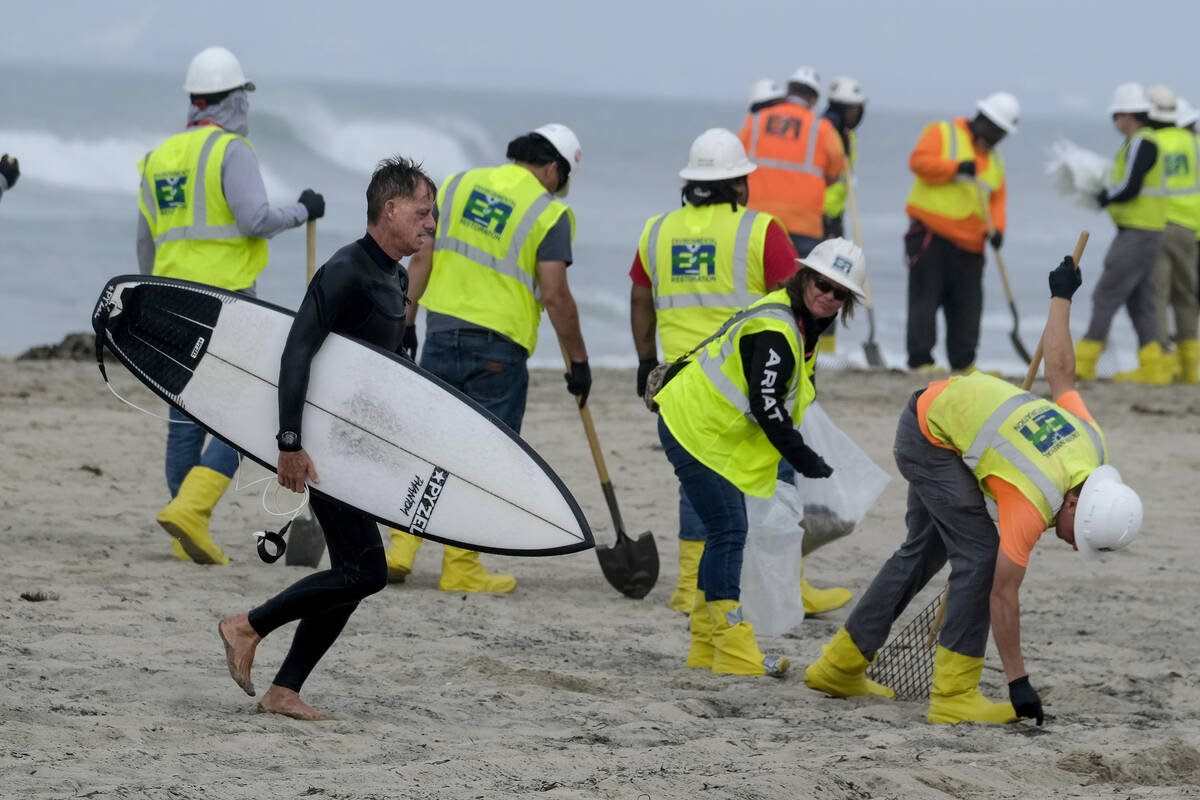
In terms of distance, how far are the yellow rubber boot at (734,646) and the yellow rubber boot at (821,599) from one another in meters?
1.10

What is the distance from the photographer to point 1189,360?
40.9 ft

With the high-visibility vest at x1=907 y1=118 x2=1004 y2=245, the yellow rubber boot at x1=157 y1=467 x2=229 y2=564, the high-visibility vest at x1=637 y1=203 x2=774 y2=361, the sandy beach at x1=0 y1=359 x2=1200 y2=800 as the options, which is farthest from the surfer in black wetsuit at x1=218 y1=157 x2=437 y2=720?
the high-visibility vest at x1=907 y1=118 x2=1004 y2=245

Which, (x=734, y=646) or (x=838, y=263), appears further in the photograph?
(x=734, y=646)

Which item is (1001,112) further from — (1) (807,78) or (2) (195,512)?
(2) (195,512)

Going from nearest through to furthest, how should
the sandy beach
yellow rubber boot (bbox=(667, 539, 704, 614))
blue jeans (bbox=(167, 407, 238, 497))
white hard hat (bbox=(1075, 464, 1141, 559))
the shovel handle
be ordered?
the sandy beach → white hard hat (bbox=(1075, 464, 1141, 559)) → the shovel handle → yellow rubber boot (bbox=(667, 539, 704, 614)) → blue jeans (bbox=(167, 407, 238, 497))

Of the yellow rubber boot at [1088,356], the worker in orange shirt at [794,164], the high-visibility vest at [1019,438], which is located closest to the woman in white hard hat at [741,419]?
the high-visibility vest at [1019,438]

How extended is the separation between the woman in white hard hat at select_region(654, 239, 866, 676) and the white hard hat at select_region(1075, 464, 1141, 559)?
3.00 feet

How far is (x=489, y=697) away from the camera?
202 inches

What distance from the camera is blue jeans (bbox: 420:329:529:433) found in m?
6.56

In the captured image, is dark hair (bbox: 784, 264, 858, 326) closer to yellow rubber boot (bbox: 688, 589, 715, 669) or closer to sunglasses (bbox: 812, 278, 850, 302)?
sunglasses (bbox: 812, 278, 850, 302)

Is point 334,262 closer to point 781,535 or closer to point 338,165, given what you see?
point 781,535

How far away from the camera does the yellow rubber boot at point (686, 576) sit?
658cm

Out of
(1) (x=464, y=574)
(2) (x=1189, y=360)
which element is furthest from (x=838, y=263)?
(2) (x=1189, y=360)

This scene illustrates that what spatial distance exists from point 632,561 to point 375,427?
2178mm
